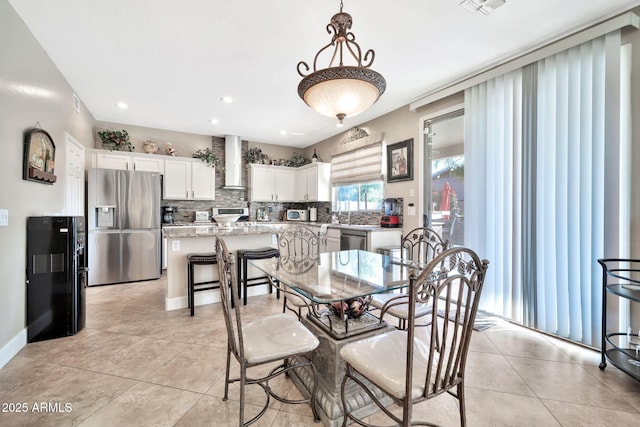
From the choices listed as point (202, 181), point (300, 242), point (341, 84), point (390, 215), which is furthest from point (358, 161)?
point (341, 84)

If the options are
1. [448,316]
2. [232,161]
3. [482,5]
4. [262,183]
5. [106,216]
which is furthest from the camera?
[262,183]

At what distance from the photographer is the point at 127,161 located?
4.78 m

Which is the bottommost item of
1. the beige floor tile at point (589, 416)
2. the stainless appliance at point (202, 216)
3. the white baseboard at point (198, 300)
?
the beige floor tile at point (589, 416)

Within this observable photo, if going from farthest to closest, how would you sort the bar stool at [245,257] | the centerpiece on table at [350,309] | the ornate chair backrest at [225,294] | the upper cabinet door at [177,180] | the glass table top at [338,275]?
the upper cabinet door at [177,180]
the bar stool at [245,257]
the centerpiece on table at [350,309]
the glass table top at [338,275]
the ornate chair backrest at [225,294]

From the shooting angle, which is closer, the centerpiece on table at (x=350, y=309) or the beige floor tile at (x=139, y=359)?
the centerpiece on table at (x=350, y=309)

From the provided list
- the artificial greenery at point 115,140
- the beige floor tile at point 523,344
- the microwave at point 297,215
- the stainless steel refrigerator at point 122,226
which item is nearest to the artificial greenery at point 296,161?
the microwave at point 297,215

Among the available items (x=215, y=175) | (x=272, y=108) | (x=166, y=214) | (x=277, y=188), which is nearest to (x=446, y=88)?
(x=272, y=108)

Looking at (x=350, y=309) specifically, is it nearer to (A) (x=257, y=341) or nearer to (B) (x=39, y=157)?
(A) (x=257, y=341)

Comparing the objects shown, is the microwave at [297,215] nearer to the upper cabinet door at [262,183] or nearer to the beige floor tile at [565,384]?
the upper cabinet door at [262,183]

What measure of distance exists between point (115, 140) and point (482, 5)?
5.44m

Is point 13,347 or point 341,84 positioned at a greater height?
point 341,84

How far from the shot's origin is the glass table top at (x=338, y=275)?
146 centimetres


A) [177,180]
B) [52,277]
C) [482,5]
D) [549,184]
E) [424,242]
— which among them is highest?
[482,5]

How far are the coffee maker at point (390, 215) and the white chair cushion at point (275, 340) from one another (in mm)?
2772
